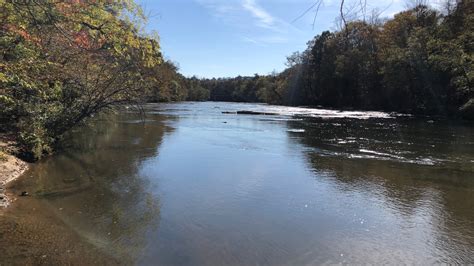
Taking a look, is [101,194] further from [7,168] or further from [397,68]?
[397,68]

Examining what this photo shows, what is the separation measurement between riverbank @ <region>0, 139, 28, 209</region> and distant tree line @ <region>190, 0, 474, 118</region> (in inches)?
611

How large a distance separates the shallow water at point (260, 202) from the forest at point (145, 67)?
2.27m

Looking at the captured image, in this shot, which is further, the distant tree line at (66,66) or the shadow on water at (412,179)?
the shadow on water at (412,179)

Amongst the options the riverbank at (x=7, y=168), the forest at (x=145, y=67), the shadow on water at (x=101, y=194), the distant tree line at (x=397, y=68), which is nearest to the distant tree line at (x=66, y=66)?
the forest at (x=145, y=67)

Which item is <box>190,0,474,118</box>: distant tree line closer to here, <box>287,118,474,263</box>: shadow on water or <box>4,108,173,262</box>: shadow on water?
<box>287,118,474,263</box>: shadow on water

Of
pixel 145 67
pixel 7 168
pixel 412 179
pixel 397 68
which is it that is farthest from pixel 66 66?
pixel 397 68

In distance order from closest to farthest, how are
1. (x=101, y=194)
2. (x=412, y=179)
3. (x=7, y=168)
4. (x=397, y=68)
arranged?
(x=101, y=194)
(x=7, y=168)
(x=412, y=179)
(x=397, y=68)

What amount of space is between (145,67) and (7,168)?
7362 millimetres

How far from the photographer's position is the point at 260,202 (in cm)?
1094

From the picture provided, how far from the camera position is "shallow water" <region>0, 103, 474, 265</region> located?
7.69 meters

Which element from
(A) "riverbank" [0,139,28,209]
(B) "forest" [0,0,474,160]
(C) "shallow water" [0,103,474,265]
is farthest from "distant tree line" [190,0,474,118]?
(A) "riverbank" [0,139,28,209]

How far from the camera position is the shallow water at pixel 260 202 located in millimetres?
7691

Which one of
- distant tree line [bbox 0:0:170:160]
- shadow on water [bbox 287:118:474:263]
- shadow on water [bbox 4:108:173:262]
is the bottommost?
shadow on water [bbox 4:108:173:262]

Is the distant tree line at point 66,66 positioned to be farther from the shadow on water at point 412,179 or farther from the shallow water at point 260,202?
the shadow on water at point 412,179
